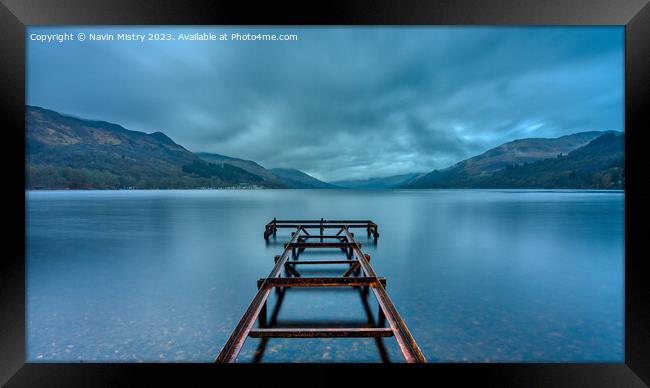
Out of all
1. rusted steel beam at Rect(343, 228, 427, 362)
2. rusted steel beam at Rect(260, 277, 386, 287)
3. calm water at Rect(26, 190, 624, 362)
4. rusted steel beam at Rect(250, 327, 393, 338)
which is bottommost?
calm water at Rect(26, 190, 624, 362)

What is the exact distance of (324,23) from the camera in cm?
480

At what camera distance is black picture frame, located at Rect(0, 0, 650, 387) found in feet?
14.4

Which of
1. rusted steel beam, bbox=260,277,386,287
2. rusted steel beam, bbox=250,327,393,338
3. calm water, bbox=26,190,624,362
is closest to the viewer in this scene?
rusted steel beam, bbox=250,327,393,338

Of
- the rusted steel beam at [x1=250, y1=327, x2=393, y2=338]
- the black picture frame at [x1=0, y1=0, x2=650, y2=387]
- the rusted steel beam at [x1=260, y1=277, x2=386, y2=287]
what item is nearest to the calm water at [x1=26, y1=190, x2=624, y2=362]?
the rusted steel beam at [x1=260, y1=277, x2=386, y2=287]

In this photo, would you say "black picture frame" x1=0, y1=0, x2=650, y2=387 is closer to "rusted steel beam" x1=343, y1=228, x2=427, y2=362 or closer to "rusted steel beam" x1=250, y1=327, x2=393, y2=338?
"rusted steel beam" x1=343, y1=228, x2=427, y2=362

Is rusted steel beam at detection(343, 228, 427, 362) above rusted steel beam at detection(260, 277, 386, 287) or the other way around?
the other way around

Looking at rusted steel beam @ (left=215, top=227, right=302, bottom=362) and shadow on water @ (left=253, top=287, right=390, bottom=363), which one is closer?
rusted steel beam @ (left=215, top=227, right=302, bottom=362)

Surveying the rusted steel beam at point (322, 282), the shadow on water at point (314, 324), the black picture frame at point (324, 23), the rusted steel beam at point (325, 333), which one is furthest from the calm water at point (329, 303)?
the black picture frame at point (324, 23)

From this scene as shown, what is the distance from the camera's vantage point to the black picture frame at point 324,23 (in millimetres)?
4398

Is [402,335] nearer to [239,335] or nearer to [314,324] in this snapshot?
[239,335]

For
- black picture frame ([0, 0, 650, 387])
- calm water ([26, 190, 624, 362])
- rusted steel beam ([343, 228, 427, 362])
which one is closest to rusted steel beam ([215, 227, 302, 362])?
black picture frame ([0, 0, 650, 387])

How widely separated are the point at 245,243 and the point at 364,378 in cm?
1939

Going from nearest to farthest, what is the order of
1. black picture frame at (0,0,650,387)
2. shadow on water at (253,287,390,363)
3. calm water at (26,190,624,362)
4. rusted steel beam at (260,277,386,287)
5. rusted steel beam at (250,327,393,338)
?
black picture frame at (0,0,650,387), rusted steel beam at (250,327,393,338), shadow on water at (253,287,390,363), calm water at (26,190,624,362), rusted steel beam at (260,277,386,287)

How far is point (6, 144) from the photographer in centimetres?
435
